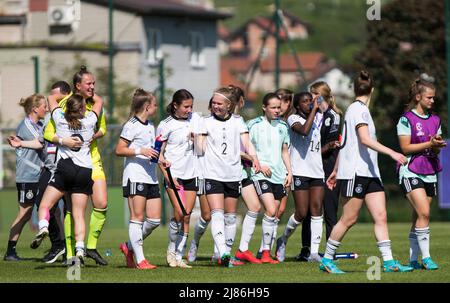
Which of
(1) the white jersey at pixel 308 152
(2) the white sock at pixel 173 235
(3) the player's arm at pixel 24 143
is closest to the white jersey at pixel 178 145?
(2) the white sock at pixel 173 235

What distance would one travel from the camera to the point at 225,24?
120 meters

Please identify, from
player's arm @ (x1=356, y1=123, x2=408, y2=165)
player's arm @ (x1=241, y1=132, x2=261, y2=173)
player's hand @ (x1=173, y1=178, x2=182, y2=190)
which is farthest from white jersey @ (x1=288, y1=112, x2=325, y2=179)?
player's arm @ (x1=356, y1=123, x2=408, y2=165)

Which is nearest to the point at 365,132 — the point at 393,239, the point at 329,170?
the point at 329,170

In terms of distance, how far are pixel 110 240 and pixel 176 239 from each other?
6.62 metres

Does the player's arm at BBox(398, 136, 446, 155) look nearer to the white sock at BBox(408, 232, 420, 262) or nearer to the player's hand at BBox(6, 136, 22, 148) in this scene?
the white sock at BBox(408, 232, 420, 262)

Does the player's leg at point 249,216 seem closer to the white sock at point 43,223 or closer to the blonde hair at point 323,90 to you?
the blonde hair at point 323,90

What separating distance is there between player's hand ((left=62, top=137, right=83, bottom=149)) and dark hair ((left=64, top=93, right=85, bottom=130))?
0.41 feet

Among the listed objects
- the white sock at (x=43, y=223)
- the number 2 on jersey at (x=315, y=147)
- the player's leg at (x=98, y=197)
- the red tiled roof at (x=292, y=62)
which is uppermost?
the red tiled roof at (x=292, y=62)

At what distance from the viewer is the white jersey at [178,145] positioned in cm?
1374

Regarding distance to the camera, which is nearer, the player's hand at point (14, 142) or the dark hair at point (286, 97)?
the player's hand at point (14, 142)

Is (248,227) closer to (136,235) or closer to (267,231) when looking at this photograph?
(267,231)

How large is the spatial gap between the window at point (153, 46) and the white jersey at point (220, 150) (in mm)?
34672

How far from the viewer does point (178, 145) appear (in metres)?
13.8

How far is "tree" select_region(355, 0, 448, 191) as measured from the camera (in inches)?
1636
